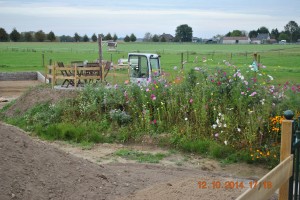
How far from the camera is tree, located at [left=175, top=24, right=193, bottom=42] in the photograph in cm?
12750

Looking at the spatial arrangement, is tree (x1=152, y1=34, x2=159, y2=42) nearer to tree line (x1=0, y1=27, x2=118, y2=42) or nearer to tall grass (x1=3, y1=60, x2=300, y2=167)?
tree line (x1=0, y1=27, x2=118, y2=42)

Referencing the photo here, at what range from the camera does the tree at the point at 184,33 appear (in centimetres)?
12750

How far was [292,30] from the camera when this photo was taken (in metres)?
130

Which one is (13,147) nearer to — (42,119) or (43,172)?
(43,172)

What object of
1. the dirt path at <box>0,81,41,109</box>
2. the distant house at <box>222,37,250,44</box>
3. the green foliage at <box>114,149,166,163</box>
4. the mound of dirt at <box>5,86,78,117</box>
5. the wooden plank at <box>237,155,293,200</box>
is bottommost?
the dirt path at <box>0,81,41,109</box>

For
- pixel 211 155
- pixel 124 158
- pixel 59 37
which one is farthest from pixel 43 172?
pixel 59 37

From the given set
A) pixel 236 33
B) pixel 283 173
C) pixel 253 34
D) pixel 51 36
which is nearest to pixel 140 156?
pixel 283 173

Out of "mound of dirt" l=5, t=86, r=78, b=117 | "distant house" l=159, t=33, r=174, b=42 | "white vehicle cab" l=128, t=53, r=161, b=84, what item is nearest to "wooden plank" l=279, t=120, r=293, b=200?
"mound of dirt" l=5, t=86, r=78, b=117

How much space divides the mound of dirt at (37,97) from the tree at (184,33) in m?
111

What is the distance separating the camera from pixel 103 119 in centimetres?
1287

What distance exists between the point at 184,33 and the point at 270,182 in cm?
12738

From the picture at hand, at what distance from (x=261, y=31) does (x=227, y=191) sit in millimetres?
149387

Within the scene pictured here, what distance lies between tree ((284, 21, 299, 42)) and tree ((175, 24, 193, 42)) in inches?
1120

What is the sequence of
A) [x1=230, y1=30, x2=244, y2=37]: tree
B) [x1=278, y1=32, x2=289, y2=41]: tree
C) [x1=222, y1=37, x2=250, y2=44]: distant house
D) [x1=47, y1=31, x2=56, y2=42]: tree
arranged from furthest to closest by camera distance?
[x1=230, y1=30, x2=244, y2=37]: tree, [x1=222, y1=37, x2=250, y2=44]: distant house, [x1=278, y1=32, x2=289, y2=41]: tree, [x1=47, y1=31, x2=56, y2=42]: tree
